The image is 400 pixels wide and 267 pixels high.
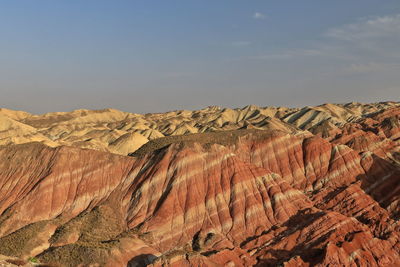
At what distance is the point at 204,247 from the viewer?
67.4 m

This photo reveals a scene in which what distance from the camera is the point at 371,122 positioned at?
15800cm

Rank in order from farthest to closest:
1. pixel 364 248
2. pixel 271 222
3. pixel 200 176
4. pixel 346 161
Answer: pixel 346 161
pixel 200 176
pixel 271 222
pixel 364 248

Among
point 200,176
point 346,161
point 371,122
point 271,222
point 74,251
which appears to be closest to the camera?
point 74,251

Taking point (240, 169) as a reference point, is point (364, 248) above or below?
below

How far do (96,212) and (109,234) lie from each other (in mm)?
6416

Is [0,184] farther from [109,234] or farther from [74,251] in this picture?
[74,251]

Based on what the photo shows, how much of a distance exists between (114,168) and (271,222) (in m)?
30.5

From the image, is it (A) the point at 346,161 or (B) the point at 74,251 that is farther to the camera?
(A) the point at 346,161

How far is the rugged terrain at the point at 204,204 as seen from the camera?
63.1 m

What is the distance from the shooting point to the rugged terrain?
63062 mm

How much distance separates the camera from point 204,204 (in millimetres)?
76188

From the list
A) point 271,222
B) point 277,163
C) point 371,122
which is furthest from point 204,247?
point 371,122

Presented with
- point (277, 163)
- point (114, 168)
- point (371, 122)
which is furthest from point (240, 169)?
point (371, 122)

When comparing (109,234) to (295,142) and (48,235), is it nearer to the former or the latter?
(48,235)
